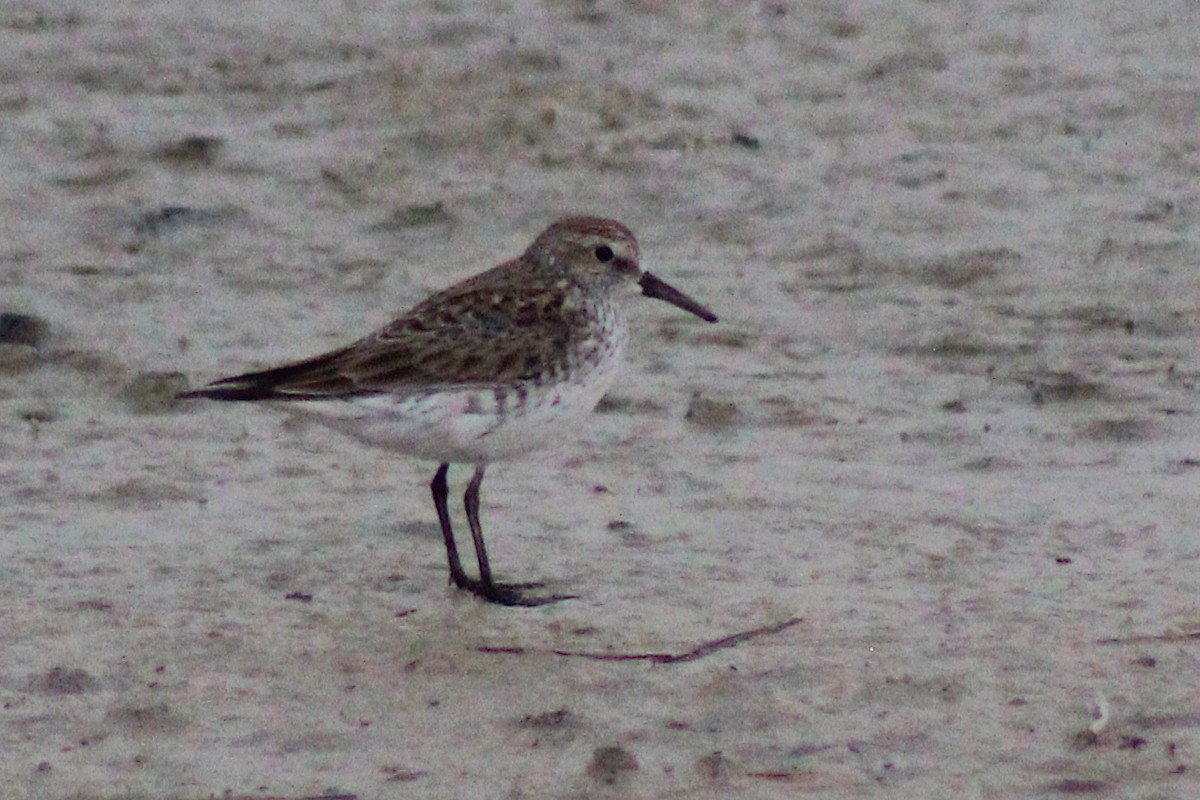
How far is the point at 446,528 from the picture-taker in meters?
6.83

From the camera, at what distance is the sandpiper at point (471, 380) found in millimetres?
6660

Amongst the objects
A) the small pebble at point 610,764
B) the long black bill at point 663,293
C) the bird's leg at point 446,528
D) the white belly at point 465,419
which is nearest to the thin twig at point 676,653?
the bird's leg at point 446,528

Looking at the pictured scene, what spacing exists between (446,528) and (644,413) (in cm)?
153

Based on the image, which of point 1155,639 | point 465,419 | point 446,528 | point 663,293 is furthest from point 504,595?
point 1155,639

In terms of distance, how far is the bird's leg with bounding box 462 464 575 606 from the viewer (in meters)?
6.63

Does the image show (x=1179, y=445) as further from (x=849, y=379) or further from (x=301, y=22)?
Result: (x=301, y=22)

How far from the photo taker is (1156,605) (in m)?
6.55

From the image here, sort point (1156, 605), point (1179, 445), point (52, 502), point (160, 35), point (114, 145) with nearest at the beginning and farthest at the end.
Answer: point (1156, 605) → point (52, 502) → point (1179, 445) → point (114, 145) → point (160, 35)

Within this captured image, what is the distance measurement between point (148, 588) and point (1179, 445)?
318cm

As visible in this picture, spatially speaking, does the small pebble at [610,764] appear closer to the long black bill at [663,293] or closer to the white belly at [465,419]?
the white belly at [465,419]

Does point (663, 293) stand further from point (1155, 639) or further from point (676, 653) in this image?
point (1155, 639)

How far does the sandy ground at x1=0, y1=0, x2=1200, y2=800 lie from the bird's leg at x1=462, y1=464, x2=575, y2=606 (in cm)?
7

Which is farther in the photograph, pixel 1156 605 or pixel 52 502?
pixel 52 502

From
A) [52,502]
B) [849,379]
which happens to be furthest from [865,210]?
[52,502]
